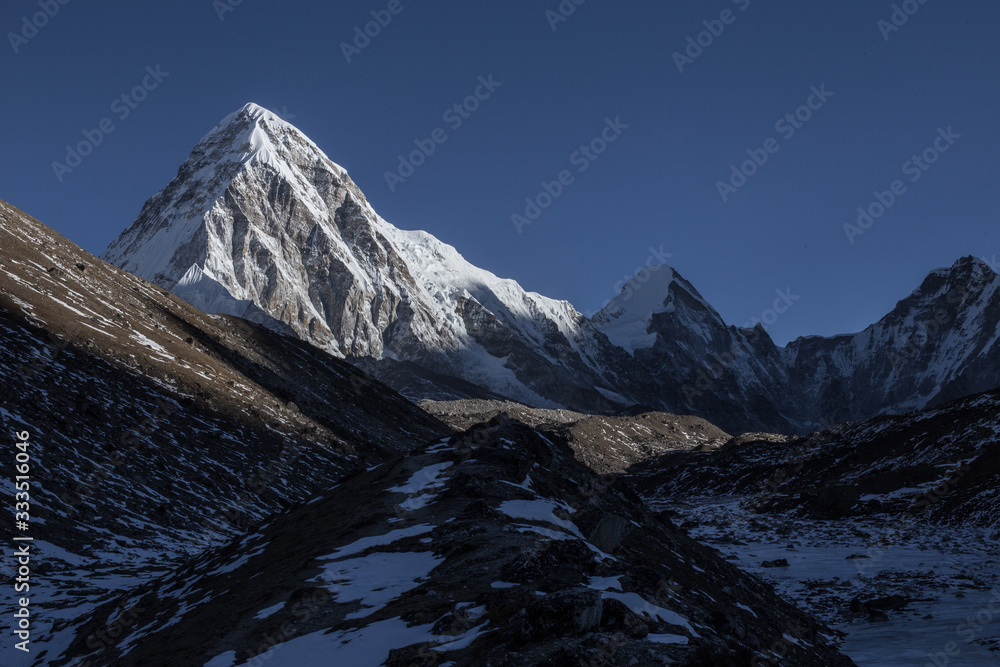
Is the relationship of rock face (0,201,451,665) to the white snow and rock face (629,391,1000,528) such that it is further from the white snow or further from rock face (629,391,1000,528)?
rock face (629,391,1000,528)

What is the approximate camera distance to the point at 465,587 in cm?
1498

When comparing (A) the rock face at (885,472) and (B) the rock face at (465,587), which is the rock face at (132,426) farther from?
(A) the rock face at (885,472)

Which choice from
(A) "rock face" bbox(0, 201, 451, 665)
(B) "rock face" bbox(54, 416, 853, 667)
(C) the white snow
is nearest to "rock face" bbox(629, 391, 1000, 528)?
(B) "rock face" bbox(54, 416, 853, 667)

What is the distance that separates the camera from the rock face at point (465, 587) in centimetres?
1245

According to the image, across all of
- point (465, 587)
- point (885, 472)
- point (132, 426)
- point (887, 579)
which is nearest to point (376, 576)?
point (465, 587)

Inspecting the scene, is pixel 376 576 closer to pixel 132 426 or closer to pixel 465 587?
pixel 465 587

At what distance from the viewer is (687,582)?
69.4 ft

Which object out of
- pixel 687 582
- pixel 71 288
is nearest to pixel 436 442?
pixel 687 582

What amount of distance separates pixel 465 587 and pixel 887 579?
25.6 metres

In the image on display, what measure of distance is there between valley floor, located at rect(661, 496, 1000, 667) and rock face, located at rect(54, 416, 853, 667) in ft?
8.75

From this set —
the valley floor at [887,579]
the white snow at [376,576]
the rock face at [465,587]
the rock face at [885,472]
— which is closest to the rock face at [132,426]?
the rock face at [465,587]

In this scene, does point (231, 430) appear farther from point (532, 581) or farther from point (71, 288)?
point (532, 581)

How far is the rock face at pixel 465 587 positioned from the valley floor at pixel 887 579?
2668mm

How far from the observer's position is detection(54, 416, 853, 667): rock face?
1245 cm
